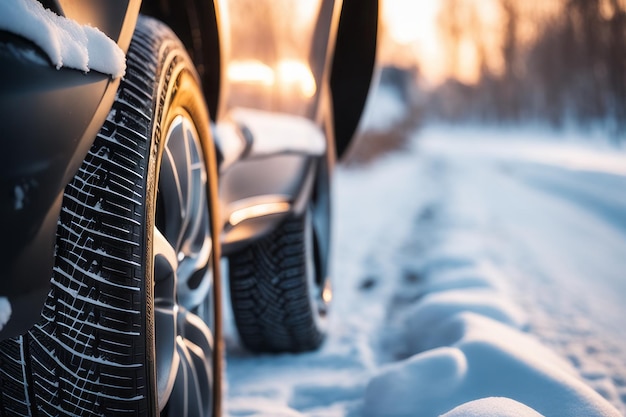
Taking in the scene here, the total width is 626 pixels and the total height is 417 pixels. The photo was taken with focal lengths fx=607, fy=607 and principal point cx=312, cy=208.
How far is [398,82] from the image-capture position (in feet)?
120

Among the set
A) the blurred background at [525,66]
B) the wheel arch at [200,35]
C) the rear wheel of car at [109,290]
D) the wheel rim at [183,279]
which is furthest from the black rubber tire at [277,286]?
the blurred background at [525,66]

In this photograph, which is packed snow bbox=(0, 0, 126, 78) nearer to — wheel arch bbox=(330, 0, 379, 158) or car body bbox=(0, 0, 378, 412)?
Answer: car body bbox=(0, 0, 378, 412)

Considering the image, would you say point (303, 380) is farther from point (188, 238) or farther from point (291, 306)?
point (188, 238)

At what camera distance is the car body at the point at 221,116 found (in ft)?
2.43

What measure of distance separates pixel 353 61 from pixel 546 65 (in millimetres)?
35819

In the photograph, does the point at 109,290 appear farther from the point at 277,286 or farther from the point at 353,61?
the point at 353,61

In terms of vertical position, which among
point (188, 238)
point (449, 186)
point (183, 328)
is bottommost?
point (449, 186)

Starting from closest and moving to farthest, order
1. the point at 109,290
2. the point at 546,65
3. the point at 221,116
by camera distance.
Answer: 1. the point at 109,290
2. the point at 221,116
3. the point at 546,65

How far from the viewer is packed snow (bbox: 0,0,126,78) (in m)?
0.73

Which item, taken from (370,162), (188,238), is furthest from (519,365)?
(370,162)

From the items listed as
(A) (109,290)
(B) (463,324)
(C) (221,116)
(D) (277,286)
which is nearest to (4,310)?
(A) (109,290)

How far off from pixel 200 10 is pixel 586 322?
6.97 feet

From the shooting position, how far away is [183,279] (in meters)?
1.28

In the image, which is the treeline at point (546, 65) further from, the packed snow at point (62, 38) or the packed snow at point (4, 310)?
the packed snow at point (4, 310)
